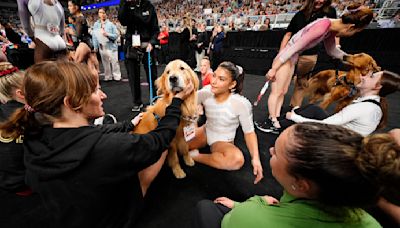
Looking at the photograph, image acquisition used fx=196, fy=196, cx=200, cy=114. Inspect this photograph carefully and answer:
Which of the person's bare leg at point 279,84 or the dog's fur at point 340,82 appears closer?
the dog's fur at point 340,82

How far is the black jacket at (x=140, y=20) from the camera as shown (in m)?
2.95

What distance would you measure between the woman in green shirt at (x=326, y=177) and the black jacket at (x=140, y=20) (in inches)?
120

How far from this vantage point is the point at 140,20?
3051 millimetres

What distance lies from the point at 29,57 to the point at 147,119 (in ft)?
15.6

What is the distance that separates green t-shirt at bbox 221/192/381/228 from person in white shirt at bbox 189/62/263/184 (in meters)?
0.88

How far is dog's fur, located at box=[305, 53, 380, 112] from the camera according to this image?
2.35 m

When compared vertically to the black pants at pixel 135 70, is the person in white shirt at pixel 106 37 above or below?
above

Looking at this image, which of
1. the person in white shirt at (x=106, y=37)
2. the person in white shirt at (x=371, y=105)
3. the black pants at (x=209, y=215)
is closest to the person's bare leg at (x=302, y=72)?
the person in white shirt at (x=371, y=105)

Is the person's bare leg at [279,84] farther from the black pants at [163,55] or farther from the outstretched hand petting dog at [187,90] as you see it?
the black pants at [163,55]

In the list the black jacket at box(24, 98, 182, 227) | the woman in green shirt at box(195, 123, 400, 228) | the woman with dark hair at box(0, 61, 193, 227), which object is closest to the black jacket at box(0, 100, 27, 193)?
the woman with dark hair at box(0, 61, 193, 227)

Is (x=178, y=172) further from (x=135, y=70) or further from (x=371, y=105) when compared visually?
(x=135, y=70)

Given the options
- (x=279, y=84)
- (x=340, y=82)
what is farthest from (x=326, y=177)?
(x=340, y=82)

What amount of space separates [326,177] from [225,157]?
128 cm

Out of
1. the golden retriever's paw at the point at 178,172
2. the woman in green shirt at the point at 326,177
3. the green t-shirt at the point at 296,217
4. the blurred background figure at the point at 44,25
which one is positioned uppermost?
the blurred background figure at the point at 44,25
